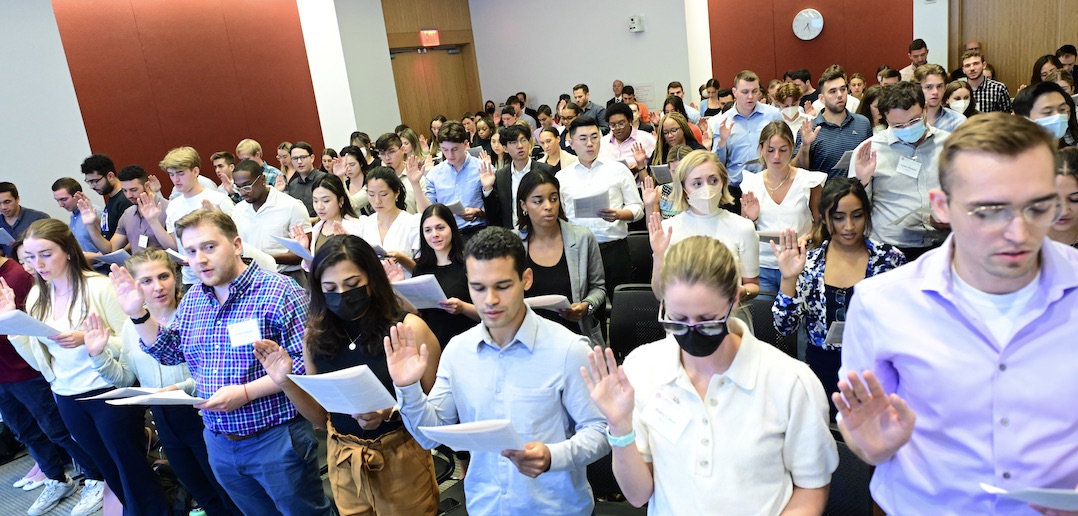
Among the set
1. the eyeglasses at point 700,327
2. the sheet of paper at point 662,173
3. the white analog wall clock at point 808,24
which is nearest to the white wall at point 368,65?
the sheet of paper at point 662,173

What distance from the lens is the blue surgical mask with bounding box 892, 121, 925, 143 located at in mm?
4090

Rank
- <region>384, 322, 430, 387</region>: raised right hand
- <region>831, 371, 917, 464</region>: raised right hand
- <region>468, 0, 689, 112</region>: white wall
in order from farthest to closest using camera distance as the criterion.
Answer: <region>468, 0, 689, 112</region>: white wall
<region>384, 322, 430, 387</region>: raised right hand
<region>831, 371, 917, 464</region>: raised right hand

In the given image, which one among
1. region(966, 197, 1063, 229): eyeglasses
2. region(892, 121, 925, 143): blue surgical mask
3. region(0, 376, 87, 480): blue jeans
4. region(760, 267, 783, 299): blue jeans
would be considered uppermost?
region(966, 197, 1063, 229): eyeglasses

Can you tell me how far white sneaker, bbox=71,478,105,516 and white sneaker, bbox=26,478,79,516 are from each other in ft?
0.62

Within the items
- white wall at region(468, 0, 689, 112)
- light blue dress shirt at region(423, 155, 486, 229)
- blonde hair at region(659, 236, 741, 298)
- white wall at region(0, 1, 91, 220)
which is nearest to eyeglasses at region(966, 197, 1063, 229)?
blonde hair at region(659, 236, 741, 298)

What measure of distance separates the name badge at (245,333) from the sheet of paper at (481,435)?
1.17m

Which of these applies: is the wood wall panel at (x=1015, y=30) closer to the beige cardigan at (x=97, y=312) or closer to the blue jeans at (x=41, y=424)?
the beige cardigan at (x=97, y=312)

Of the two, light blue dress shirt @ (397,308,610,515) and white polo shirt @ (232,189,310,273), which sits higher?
white polo shirt @ (232,189,310,273)

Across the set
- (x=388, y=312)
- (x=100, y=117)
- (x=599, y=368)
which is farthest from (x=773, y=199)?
(x=100, y=117)

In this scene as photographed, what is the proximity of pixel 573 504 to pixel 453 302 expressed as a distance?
1.56 metres

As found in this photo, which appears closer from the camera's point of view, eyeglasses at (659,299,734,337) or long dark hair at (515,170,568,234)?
eyeglasses at (659,299,734,337)

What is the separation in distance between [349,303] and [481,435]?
40.0 inches

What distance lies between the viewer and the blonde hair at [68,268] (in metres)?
3.62

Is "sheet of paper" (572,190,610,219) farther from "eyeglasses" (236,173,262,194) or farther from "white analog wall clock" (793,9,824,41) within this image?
"white analog wall clock" (793,9,824,41)
